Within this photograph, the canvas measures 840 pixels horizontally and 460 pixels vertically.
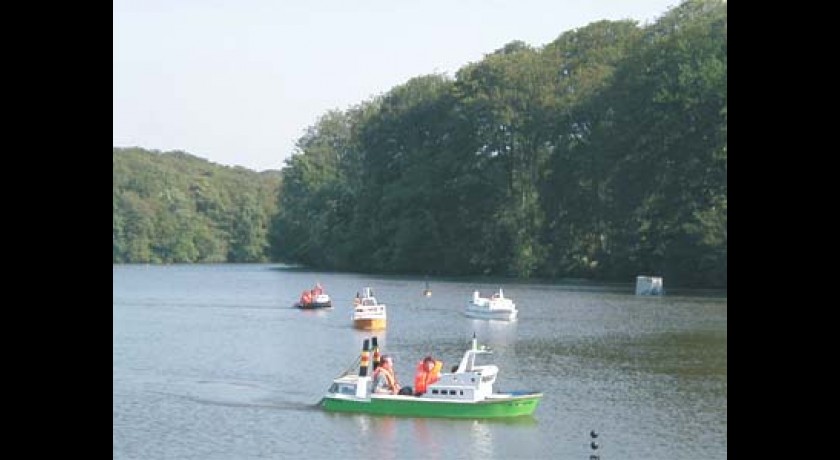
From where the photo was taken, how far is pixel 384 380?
2748 centimetres

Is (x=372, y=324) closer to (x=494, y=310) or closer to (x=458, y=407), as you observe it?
(x=494, y=310)

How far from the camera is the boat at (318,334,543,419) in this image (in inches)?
1013

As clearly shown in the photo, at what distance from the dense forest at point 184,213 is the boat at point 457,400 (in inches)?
3981

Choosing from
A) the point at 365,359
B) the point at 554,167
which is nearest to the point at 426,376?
the point at 365,359

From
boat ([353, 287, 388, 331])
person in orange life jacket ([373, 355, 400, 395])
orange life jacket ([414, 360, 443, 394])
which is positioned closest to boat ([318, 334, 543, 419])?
orange life jacket ([414, 360, 443, 394])

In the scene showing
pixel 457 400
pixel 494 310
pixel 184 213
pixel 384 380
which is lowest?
pixel 457 400

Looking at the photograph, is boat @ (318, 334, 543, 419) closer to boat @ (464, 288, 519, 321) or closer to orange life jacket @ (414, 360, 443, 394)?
orange life jacket @ (414, 360, 443, 394)

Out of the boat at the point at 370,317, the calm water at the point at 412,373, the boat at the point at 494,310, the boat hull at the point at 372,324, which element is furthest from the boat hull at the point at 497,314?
the boat hull at the point at 372,324

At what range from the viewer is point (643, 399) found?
29.0m

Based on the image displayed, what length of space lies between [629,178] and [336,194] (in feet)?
119

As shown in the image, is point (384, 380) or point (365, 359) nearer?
point (365, 359)

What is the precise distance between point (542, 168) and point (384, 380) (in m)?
60.6

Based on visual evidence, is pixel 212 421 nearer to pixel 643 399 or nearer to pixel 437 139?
pixel 643 399
